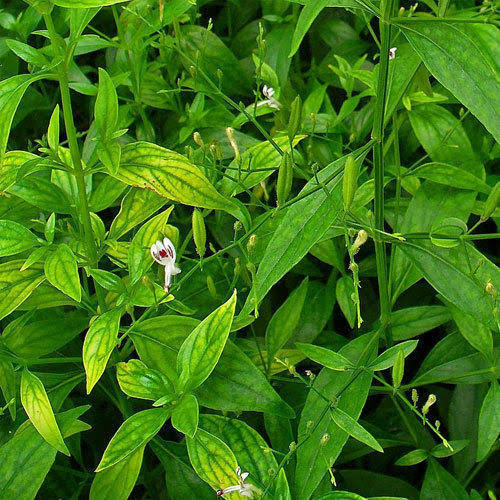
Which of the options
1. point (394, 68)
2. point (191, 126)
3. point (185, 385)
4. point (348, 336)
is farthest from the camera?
point (348, 336)

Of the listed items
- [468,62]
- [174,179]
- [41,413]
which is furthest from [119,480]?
[468,62]

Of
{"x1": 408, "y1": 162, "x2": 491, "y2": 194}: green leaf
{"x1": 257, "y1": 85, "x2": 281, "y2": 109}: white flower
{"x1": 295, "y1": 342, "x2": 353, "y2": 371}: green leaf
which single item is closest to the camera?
{"x1": 295, "y1": 342, "x2": 353, "y2": 371}: green leaf

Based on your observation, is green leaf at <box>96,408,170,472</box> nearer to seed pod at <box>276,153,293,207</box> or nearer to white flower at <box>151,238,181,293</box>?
white flower at <box>151,238,181,293</box>

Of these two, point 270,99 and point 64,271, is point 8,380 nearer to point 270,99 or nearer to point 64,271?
point 64,271

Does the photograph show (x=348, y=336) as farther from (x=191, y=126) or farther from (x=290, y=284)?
(x=191, y=126)

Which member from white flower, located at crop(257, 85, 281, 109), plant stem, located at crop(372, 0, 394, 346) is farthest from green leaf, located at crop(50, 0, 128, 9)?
white flower, located at crop(257, 85, 281, 109)

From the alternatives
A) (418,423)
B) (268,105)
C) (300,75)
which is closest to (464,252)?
(418,423)
